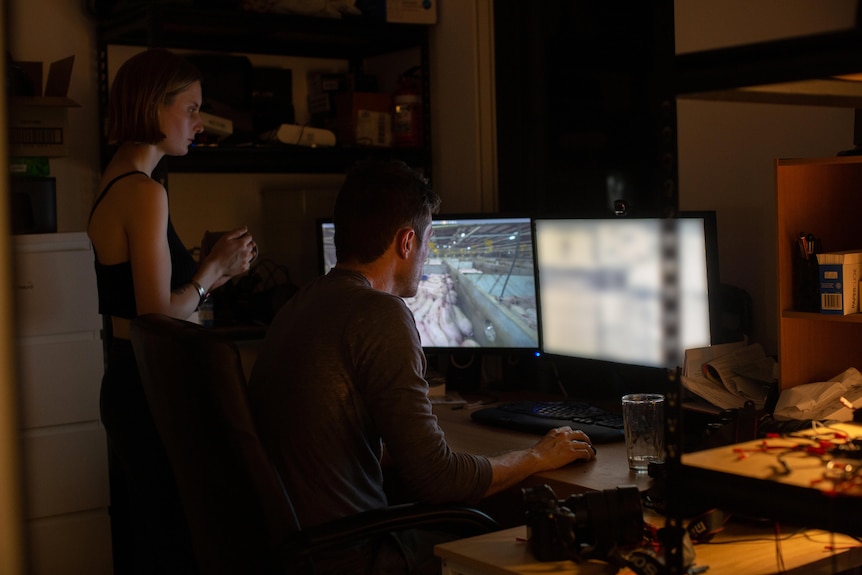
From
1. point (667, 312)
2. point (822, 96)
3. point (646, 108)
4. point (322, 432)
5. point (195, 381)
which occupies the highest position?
point (646, 108)

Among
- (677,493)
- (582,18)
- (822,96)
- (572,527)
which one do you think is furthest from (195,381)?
(582,18)

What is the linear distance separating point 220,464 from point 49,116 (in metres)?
1.94

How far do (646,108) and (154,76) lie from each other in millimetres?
1475

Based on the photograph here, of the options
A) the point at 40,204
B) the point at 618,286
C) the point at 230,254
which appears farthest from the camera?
the point at 40,204

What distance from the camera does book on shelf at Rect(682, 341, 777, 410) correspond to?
2.11 metres

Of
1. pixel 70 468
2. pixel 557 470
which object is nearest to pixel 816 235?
pixel 557 470

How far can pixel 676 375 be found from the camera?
37.1 inches

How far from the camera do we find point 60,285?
2764 millimetres

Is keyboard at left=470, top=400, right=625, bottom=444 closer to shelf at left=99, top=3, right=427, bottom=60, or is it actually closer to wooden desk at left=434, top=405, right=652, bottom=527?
wooden desk at left=434, top=405, right=652, bottom=527

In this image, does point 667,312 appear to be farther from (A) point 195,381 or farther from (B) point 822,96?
(A) point 195,381

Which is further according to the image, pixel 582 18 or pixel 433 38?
pixel 433 38

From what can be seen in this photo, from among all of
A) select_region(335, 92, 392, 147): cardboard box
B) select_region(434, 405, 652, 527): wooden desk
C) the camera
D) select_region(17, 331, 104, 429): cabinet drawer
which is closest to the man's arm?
select_region(434, 405, 652, 527): wooden desk

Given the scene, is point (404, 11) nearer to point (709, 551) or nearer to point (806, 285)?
point (806, 285)

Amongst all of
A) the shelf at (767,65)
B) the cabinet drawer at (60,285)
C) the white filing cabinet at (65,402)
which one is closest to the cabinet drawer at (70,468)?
the white filing cabinet at (65,402)
